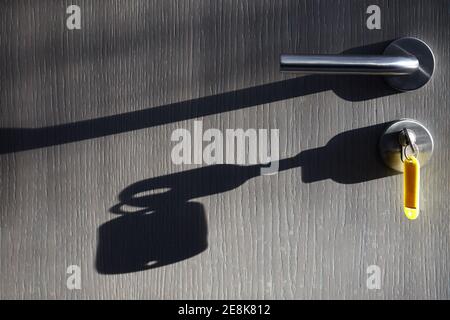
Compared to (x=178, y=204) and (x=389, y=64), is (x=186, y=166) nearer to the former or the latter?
(x=178, y=204)

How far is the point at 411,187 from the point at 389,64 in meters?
0.10

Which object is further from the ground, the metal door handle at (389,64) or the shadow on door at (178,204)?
the metal door handle at (389,64)

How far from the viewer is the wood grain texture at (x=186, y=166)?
41 centimetres

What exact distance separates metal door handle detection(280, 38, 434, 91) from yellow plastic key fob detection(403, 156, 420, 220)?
69 millimetres

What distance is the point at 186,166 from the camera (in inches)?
16.2

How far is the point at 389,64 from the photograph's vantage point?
0.36 meters

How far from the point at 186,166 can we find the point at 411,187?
19 cm

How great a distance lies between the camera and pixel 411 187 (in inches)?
14.7

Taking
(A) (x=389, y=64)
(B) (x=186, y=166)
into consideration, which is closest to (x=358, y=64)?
(A) (x=389, y=64)

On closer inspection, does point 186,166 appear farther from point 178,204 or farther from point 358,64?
point 358,64

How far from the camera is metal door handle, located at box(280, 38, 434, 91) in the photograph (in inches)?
13.8

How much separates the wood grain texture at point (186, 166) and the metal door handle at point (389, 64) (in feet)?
0.08

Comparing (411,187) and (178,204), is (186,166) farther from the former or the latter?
(411,187)
